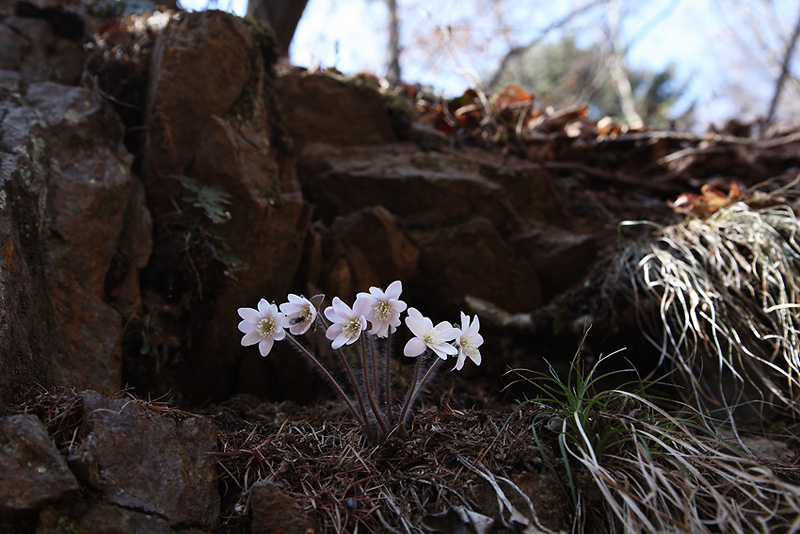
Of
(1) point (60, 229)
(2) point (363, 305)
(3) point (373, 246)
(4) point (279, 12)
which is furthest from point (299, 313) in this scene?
(4) point (279, 12)

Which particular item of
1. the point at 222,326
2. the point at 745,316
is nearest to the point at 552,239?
the point at 745,316

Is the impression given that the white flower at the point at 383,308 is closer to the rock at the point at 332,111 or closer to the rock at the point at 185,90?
the rock at the point at 185,90

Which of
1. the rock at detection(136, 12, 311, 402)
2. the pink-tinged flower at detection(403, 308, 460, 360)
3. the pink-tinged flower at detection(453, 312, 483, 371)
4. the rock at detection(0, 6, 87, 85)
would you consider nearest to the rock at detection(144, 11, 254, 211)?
the rock at detection(136, 12, 311, 402)

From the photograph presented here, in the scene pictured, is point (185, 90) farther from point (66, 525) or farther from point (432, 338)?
point (66, 525)

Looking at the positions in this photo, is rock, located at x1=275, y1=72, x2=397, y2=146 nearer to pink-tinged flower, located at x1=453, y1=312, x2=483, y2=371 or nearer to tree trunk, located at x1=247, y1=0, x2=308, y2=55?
tree trunk, located at x1=247, y1=0, x2=308, y2=55

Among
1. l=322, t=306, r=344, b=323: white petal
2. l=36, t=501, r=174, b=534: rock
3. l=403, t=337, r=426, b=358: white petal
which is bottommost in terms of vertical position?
l=36, t=501, r=174, b=534: rock

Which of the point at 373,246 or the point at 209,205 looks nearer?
the point at 209,205
